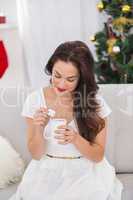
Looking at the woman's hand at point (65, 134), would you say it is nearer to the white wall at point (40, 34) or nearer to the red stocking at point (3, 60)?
the white wall at point (40, 34)

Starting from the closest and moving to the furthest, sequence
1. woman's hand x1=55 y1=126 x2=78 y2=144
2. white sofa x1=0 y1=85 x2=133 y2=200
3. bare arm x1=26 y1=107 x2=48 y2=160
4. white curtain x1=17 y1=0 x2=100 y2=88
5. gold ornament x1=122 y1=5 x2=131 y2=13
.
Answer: woman's hand x1=55 y1=126 x2=78 y2=144
bare arm x1=26 y1=107 x2=48 y2=160
white sofa x1=0 y1=85 x2=133 y2=200
gold ornament x1=122 y1=5 x2=131 y2=13
white curtain x1=17 y1=0 x2=100 y2=88

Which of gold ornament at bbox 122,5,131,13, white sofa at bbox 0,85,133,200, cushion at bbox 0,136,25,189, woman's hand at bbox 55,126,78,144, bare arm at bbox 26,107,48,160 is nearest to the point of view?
woman's hand at bbox 55,126,78,144

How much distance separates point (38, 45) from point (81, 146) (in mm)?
2130

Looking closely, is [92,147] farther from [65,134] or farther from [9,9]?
[9,9]

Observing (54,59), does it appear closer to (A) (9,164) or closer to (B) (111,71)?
(A) (9,164)

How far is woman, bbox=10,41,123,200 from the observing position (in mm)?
1557

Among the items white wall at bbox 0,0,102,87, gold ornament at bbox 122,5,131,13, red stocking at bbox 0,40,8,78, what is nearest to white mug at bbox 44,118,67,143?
gold ornament at bbox 122,5,131,13

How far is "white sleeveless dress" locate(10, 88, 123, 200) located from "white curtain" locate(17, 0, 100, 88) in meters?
1.93

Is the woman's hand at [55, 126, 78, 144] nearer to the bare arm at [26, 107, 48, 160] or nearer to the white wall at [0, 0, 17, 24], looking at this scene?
the bare arm at [26, 107, 48, 160]

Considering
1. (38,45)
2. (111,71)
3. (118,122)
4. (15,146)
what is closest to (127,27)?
(111,71)

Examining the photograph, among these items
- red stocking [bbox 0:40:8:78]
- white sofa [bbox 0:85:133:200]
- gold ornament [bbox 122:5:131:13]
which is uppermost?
gold ornament [bbox 122:5:131:13]

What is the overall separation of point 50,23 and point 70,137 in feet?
7.18

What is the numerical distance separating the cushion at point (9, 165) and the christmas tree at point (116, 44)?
1519 millimetres

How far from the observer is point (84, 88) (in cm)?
163
